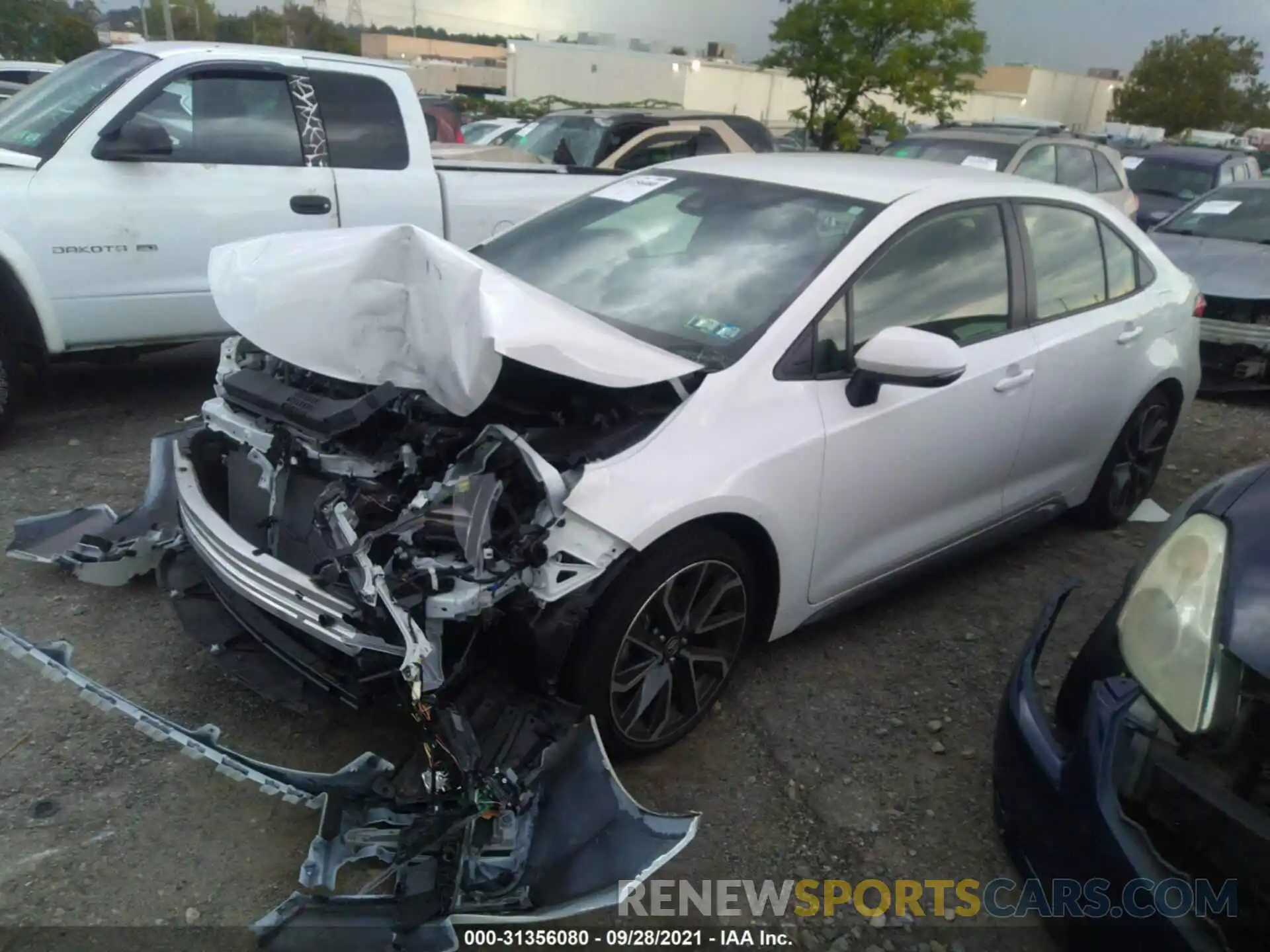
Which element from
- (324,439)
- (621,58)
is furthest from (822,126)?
(621,58)

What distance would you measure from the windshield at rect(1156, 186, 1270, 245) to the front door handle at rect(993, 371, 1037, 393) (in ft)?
19.5

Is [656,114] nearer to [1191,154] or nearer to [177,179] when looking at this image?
[177,179]

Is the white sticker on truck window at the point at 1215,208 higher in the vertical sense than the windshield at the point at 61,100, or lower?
lower

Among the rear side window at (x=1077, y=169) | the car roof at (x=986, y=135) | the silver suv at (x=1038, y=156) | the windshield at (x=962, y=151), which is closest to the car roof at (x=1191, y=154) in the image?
the silver suv at (x=1038, y=156)

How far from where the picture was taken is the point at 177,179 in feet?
16.5

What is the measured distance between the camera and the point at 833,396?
3061 mm

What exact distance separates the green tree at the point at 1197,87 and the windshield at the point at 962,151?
39.7 m

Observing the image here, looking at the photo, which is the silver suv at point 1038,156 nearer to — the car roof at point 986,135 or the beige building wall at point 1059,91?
the car roof at point 986,135

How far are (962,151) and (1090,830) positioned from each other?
956 centimetres

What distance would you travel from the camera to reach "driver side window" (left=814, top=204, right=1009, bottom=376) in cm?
314

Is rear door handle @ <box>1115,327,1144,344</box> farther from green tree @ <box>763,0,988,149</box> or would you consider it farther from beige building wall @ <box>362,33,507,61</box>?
beige building wall @ <box>362,33,507,61</box>

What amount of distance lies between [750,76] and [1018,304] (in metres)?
48.6

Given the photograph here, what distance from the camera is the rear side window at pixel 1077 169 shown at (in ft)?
33.4

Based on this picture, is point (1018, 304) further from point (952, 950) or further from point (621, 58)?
point (621, 58)
